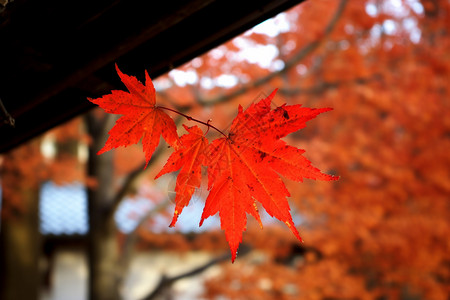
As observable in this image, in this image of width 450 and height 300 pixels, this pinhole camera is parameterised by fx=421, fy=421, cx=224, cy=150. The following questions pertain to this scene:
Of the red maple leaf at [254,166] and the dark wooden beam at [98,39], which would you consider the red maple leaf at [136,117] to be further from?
the dark wooden beam at [98,39]

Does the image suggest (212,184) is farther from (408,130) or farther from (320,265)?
(408,130)

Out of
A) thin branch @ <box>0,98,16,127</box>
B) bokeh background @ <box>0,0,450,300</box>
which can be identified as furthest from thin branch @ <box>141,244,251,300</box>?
thin branch @ <box>0,98,16,127</box>

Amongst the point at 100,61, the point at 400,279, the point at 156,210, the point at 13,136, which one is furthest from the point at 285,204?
the point at 400,279

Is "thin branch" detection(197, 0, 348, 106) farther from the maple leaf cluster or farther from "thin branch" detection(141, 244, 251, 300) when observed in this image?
the maple leaf cluster

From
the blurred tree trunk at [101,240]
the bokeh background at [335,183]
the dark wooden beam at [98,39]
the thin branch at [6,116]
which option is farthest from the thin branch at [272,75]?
the thin branch at [6,116]

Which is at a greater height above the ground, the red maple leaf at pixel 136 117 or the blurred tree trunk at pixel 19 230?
the blurred tree trunk at pixel 19 230

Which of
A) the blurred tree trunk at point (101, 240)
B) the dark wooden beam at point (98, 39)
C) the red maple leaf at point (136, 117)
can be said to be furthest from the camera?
the blurred tree trunk at point (101, 240)
